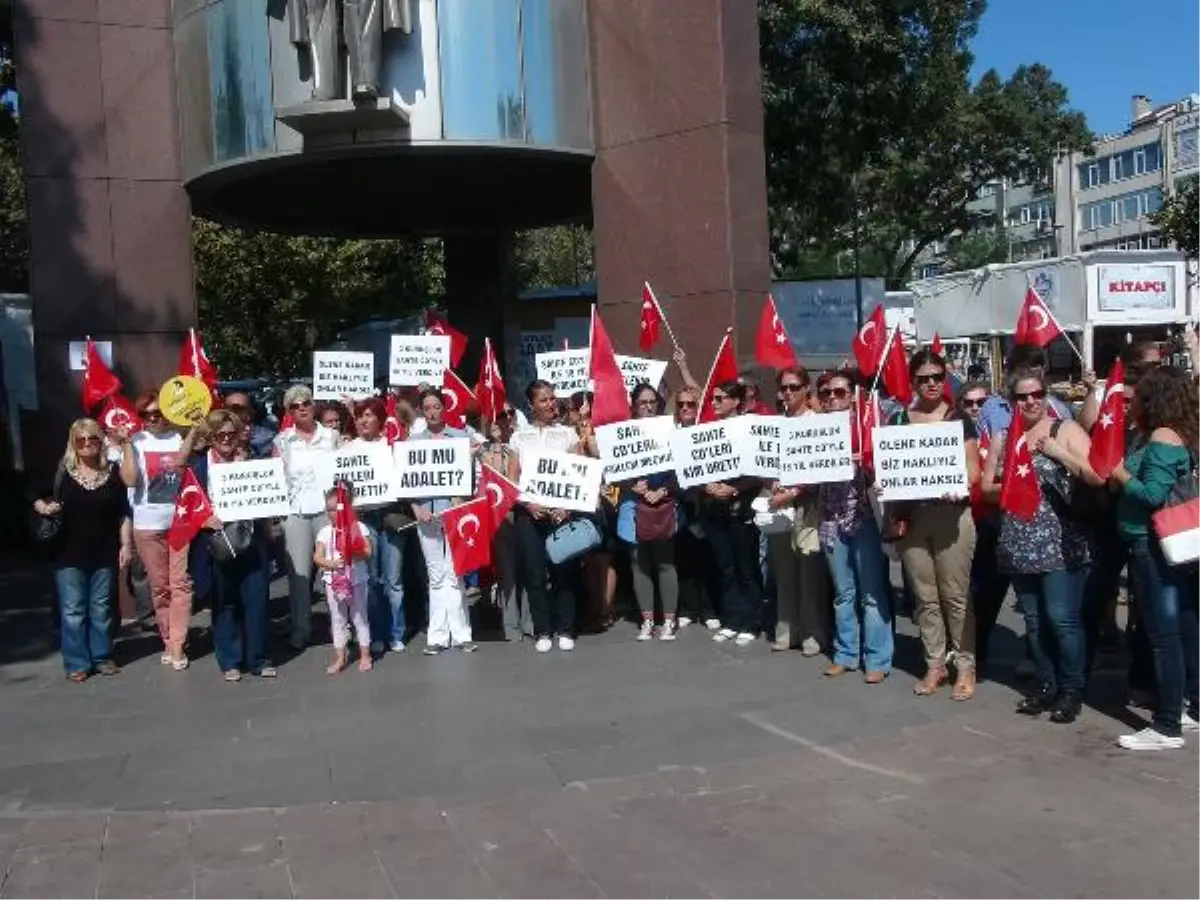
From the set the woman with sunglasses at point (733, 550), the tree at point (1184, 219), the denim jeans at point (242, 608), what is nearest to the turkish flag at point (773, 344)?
the woman with sunglasses at point (733, 550)

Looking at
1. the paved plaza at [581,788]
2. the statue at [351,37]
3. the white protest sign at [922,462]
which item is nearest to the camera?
the paved plaza at [581,788]

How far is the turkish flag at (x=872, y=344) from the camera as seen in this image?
970cm

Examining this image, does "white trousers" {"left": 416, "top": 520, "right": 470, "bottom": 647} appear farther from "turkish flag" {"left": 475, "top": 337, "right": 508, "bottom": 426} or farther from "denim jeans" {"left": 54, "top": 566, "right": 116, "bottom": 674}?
"denim jeans" {"left": 54, "top": 566, "right": 116, "bottom": 674}

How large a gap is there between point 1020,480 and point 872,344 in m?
3.52

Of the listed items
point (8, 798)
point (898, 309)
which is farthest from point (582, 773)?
point (898, 309)

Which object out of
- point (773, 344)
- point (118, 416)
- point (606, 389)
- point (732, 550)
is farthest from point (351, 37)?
point (732, 550)

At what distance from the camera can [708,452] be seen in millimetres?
8406

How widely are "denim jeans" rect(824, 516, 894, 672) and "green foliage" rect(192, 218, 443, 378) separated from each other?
20.9 metres

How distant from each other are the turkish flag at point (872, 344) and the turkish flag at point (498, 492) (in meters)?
3.00

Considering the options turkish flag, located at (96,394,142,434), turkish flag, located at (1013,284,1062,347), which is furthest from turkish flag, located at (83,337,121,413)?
turkish flag, located at (1013,284,1062,347)

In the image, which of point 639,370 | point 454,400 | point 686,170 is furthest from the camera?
point 686,170

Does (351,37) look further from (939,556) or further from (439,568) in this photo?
(939,556)

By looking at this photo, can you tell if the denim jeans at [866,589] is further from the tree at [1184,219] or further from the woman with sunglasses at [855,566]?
the tree at [1184,219]

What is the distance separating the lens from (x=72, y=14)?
1143 cm
